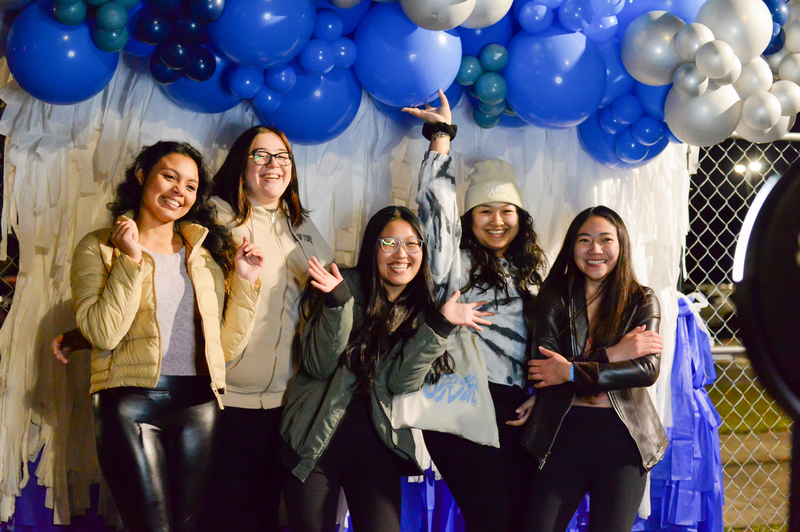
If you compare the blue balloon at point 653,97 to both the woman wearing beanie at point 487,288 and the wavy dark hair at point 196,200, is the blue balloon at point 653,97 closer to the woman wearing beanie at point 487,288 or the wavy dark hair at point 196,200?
the woman wearing beanie at point 487,288

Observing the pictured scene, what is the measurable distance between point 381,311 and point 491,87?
0.94 meters

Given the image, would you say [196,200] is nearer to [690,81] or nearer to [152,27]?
[152,27]

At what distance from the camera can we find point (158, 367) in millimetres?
1937

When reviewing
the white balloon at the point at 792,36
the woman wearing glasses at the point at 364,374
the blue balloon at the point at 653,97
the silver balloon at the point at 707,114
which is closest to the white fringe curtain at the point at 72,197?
the woman wearing glasses at the point at 364,374

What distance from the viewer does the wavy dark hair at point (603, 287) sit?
239 centimetres

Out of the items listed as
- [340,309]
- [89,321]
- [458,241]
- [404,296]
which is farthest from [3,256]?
[458,241]

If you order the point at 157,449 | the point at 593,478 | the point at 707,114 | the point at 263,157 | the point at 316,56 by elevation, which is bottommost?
the point at 593,478

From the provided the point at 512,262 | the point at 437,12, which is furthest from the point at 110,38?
the point at 512,262

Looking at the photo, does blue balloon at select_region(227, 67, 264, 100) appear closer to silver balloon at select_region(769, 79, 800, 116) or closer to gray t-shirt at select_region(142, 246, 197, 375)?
gray t-shirt at select_region(142, 246, 197, 375)

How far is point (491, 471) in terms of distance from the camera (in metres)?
2.26

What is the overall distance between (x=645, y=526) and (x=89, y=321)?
7.93 feet

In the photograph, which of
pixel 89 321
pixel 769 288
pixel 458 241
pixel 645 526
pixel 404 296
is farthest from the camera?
pixel 645 526

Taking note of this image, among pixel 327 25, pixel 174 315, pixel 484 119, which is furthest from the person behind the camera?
pixel 484 119

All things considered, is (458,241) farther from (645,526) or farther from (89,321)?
(645,526)
